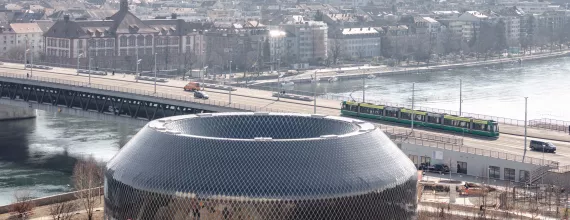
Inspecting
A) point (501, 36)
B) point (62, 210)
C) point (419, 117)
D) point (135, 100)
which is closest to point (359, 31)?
point (501, 36)

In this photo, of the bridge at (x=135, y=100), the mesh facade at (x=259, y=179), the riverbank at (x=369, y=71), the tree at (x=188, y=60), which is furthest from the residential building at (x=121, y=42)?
the mesh facade at (x=259, y=179)

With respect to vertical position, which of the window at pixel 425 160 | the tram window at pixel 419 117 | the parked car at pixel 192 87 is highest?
the parked car at pixel 192 87

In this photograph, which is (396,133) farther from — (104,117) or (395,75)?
(395,75)

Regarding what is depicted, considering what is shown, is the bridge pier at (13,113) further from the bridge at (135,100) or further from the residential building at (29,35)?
the residential building at (29,35)

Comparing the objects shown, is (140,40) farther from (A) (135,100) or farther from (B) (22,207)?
(B) (22,207)

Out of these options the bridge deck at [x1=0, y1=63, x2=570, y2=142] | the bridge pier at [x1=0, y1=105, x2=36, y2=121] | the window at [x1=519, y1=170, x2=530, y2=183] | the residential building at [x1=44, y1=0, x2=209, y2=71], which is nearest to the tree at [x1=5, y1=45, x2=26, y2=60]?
the residential building at [x1=44, y1=0, x2=209, y2=71]

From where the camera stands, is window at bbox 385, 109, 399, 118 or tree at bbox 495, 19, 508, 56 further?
tree at bbox 495, 19, 508, 56

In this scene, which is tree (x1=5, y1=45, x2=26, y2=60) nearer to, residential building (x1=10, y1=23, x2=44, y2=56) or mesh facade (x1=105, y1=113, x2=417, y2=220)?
residential building (x1=10, y1=23, x2=44, y2=56)
